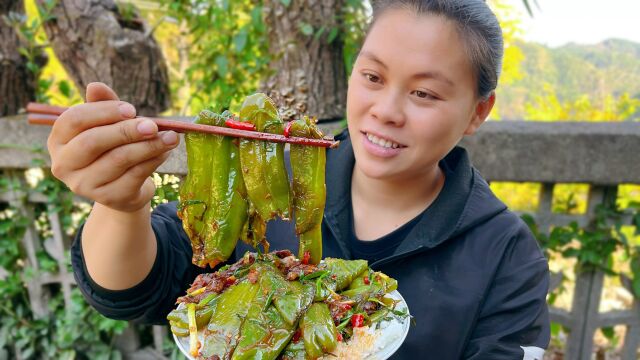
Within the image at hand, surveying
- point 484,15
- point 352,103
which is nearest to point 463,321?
point 352,103

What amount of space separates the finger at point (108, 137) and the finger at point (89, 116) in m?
0.02

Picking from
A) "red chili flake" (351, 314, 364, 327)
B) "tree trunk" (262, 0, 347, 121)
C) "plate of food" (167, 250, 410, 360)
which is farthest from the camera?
"tree trunk" (262, 0, 347, 121)

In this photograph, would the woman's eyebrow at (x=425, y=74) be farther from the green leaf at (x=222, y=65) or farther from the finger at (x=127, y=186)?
the green leaf at (x=222, y=65)

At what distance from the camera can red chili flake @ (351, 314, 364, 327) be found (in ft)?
5.40

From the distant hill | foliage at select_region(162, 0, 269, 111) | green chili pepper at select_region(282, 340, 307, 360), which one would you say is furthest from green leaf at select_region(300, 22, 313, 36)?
the distant hill

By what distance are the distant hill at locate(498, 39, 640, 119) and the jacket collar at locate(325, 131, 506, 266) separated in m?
5.47

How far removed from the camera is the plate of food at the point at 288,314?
5.06 feet

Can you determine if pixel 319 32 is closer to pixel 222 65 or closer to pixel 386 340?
pixel 222 65

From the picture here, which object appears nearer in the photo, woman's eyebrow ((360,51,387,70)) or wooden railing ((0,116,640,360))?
woman's eyebrow ((360,51,387,70))

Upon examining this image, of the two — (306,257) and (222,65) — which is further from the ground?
(222,65)

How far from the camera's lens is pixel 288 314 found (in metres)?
1.64

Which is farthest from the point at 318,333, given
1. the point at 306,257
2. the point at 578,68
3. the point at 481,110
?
the point at 578,68

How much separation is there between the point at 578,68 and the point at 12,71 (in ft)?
26.4

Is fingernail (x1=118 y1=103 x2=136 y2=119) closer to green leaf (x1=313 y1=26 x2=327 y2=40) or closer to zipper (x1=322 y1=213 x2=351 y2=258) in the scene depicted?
zipper (x1=322 y1=213 x2=351 y2=258)
